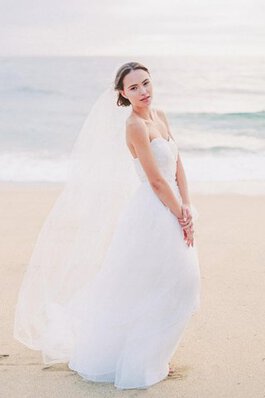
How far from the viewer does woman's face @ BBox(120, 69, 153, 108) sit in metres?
3.72

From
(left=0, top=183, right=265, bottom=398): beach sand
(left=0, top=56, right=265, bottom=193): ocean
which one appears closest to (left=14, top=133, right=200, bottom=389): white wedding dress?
(left=0, top=183, right=265, bottom=398): beach sand

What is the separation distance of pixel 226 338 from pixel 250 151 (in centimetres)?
1153

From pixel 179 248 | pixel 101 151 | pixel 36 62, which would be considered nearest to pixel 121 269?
pixel 179 248

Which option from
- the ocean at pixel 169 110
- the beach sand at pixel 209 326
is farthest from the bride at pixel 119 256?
the ocean at pixel 169 110

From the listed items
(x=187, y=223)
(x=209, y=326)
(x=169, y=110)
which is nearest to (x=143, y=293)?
(x=187, y=223)

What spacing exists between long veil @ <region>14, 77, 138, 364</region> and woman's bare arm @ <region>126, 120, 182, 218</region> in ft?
1.15

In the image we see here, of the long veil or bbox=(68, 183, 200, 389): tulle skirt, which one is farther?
the long veil

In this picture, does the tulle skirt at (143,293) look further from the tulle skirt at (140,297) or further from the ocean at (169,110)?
the ocean at (169,110)

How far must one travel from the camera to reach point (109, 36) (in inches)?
1642

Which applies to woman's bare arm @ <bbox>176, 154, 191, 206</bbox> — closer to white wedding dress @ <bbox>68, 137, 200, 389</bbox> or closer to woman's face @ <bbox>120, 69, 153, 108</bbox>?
white wedding dress @ <bbox>68, 137, 200, 389</bbox>

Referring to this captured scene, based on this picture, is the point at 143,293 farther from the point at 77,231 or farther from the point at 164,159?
the point at 164,159

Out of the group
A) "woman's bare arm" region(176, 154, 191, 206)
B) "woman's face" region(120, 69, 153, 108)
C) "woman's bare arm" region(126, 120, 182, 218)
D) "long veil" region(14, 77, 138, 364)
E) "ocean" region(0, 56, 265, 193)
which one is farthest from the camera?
"ocean" region(0, 56, 265, 193)

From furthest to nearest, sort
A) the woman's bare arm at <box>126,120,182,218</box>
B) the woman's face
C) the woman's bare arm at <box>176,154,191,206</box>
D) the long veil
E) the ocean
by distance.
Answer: the ocean < the long veil < the woman's bare arm at <box>176,154,191,206</box> < the woman's face < the woman's bare arm at <box>126,120,182,218</box>

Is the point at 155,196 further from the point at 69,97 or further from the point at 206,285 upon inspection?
the point at 69,97
